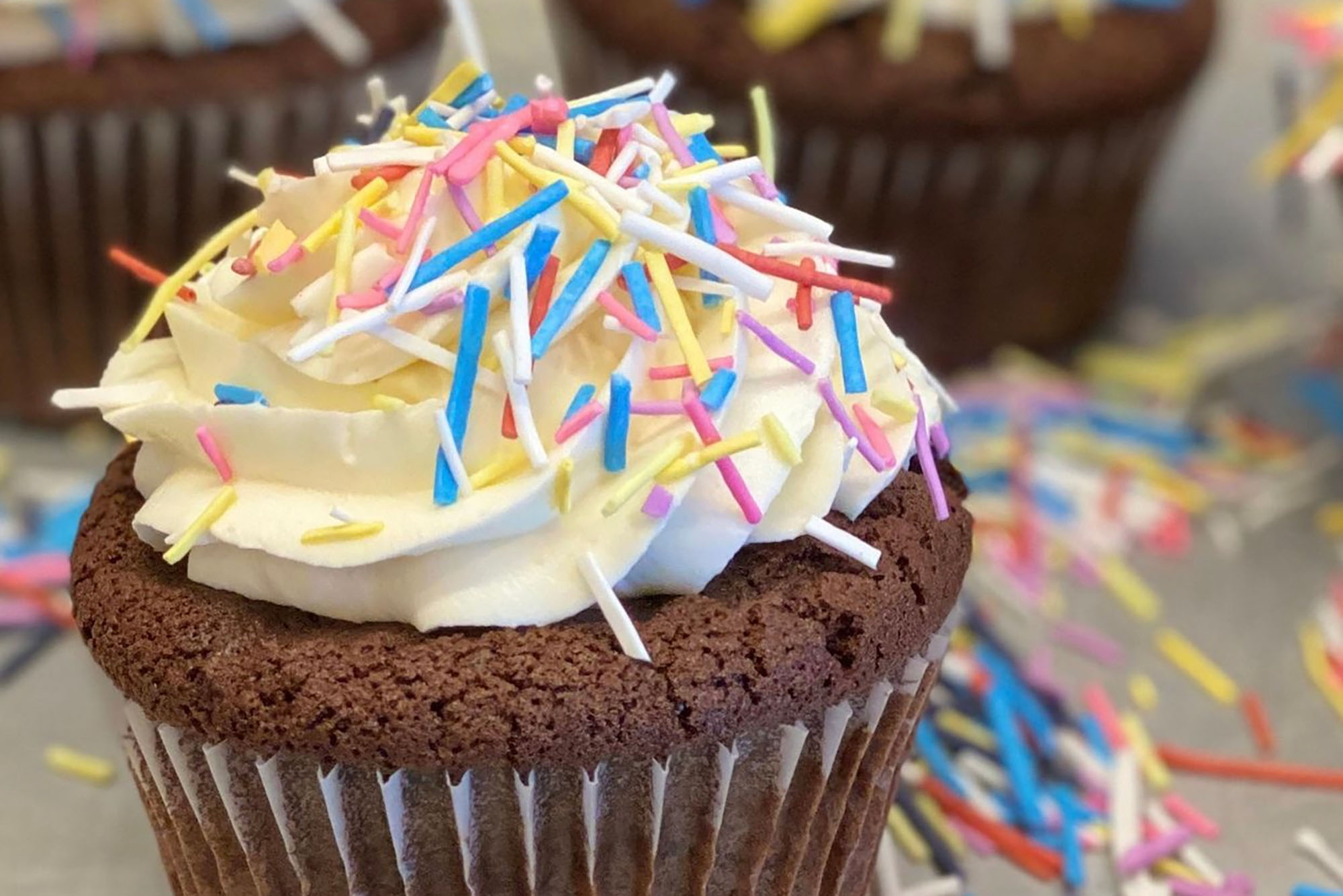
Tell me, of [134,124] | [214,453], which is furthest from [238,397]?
[134,124]

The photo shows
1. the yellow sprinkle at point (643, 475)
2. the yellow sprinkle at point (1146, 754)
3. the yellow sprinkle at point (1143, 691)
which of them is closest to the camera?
the yellow sprinkle at point (643, 475)

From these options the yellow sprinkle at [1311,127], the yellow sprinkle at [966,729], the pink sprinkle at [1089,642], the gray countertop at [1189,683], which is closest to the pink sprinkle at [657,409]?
the gray countertop at [1189,683]

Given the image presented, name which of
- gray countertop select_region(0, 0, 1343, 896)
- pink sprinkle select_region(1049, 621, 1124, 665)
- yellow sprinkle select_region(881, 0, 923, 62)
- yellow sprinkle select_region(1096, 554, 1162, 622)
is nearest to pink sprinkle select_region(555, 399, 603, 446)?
gray countertop select_region(0, 0, 1343, 896)

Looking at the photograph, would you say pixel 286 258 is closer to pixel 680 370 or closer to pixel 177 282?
pixel 177 282

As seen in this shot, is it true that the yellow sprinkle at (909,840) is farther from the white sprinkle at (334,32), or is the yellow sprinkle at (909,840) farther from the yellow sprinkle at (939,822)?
the white sprinkle at (334,32)

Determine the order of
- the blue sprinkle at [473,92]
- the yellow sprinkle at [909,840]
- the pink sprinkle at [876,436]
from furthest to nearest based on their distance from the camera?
the yellow sprinkle at [909,840]
the blue sprinkle at [473,92]
the pink sprinkle at [876,436]

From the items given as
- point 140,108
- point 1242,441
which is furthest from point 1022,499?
point 140,108

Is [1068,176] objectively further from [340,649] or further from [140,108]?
[340,649]

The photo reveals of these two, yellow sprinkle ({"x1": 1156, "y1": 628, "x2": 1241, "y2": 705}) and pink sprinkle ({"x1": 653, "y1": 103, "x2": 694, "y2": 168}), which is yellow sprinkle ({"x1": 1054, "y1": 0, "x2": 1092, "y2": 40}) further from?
pink sprinkle ({"x1": 653, "y1": 103, "x2": 694, "y2": 168})
